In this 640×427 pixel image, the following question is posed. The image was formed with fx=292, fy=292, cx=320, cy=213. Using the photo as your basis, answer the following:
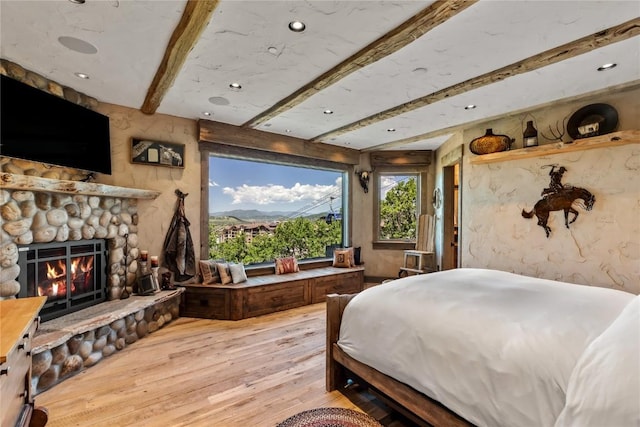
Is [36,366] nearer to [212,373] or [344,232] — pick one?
[212,373]

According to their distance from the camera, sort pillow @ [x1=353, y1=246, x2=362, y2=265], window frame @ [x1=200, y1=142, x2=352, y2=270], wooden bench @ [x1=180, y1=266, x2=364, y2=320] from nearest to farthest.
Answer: wooden bench @ [x1=180, y1=266, x2=364, y2=320], window frame @ [x1=200, y1=142, x2=352, y2=270], pillow @ [x1=353, y1=246, x2=362, y2=265]

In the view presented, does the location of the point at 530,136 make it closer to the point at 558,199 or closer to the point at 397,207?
the point at 558,199

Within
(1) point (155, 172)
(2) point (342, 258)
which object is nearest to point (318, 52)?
(1) point (155, 172)

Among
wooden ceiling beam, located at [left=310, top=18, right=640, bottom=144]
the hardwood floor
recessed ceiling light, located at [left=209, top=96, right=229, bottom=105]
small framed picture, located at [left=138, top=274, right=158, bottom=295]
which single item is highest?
recessed ceiling light, located at [left=209, top=96, right=229, bottom=105]

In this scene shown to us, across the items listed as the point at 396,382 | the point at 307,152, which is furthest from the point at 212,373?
the point at 307,152

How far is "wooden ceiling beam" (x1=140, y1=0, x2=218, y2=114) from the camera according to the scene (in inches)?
68.8

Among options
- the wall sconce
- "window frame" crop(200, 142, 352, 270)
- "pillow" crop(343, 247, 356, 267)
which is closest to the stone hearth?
"window frame" crop(200, 142, 352, 270)

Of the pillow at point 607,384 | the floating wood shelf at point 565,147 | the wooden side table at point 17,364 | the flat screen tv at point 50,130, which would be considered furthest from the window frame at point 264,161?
the pillow at point 607,384

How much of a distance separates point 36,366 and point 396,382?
259cm

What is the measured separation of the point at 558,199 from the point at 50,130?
5.04 m

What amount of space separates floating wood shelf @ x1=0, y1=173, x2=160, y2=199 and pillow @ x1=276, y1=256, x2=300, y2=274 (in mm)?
2130

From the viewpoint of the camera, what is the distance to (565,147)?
2992 mm

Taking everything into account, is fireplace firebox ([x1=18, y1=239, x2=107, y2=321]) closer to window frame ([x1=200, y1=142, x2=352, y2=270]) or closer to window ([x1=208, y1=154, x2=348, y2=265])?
window frame ([x1=200, y1=142, x2=352, y2=270])

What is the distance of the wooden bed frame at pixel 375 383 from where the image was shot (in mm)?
1551
